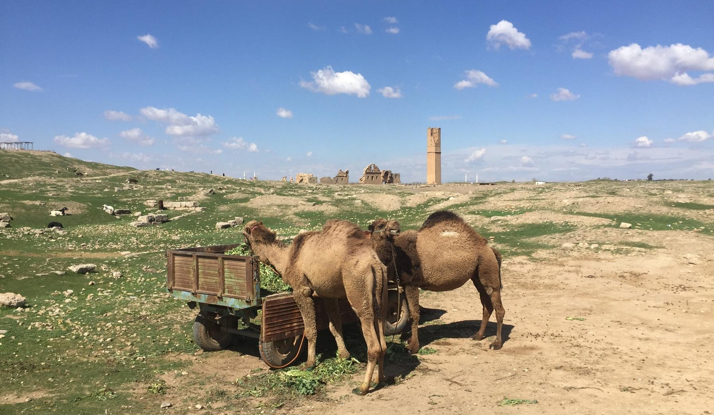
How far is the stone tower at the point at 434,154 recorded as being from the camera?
220ft

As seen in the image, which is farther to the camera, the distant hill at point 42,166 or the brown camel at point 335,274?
the distant hill at point 42,166

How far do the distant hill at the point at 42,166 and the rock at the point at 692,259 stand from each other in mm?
65483

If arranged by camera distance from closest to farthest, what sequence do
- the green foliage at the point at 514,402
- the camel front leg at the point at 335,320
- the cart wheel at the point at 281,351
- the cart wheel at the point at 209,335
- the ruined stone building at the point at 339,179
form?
the green foliage at the point at 514,402 → the cart wheel at the point at 281,351 → the camel front leg at the point at 335,320 → the cart wheel at the point at 209,335 → the ruined stone building at the point at 339,179

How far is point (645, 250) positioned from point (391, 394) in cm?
1863

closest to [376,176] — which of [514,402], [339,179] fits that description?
[339,179]

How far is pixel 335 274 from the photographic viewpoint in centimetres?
898

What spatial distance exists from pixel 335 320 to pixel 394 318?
9.30 feet

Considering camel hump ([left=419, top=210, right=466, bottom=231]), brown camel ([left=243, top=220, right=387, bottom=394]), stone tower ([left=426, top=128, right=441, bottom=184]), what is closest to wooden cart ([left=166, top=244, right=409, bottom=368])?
brown camel ([left=243, top=220, right=387, bottom=394])

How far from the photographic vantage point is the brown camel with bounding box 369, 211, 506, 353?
10.7 meters

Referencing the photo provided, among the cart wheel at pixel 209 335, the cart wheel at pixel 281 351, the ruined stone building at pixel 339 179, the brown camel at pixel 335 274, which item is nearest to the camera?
the brown camel at pixel 335 274

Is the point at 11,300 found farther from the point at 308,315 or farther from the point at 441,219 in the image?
the point at 441,219

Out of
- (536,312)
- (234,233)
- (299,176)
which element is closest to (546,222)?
(536,312)

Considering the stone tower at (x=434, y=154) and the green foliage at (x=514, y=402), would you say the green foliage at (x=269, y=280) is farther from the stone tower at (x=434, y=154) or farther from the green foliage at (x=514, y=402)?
the stone tower at (x=434, y=154)

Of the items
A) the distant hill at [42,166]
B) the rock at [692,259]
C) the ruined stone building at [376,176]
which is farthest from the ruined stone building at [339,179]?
the rock at [692,259]
